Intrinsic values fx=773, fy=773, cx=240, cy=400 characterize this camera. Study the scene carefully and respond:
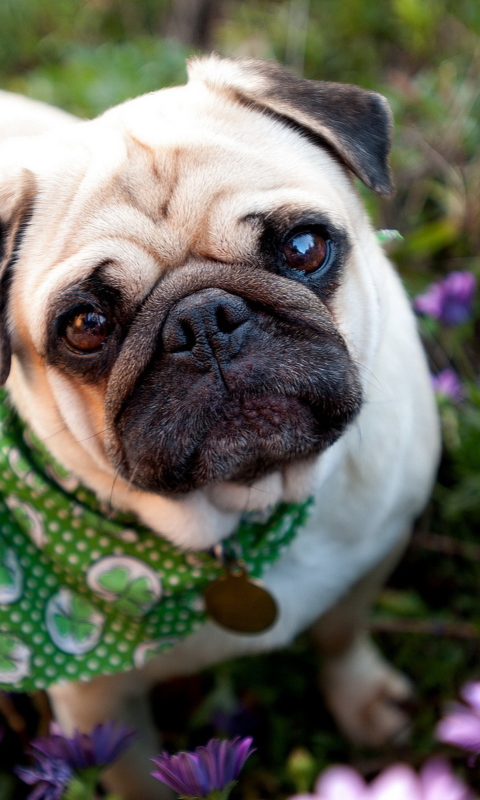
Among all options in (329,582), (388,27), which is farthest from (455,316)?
(388,27)

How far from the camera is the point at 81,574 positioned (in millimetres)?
1801

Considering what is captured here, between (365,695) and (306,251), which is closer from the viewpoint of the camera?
(306,251)

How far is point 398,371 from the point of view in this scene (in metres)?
1.95

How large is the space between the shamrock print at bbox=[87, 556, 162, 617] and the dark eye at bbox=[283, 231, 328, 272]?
774 mm

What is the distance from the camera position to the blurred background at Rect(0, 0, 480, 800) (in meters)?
2.27

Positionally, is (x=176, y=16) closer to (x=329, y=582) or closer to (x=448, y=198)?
(x=448, y=198)

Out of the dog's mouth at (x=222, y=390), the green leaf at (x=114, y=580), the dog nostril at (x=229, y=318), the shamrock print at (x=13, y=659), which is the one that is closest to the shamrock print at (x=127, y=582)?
the green leaf at (x=114, y=580)

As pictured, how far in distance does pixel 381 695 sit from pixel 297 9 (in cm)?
364

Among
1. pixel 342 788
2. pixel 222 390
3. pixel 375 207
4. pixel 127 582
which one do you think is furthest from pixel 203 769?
pixel 375 207

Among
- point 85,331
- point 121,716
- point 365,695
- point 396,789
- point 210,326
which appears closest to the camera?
point 396,789

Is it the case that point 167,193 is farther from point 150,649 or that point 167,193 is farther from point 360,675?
point 360,675

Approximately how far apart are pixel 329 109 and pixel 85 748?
1408 mm

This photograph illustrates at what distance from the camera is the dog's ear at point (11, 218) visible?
1.69 meters

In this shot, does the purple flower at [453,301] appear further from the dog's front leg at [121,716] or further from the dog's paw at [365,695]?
the dog's front leg at [121,716]
